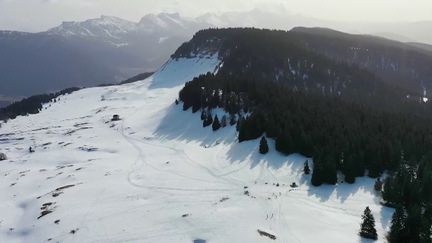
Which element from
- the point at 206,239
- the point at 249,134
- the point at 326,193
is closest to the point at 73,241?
the point at 206,239

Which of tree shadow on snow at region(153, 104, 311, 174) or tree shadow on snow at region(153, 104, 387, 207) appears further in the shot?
tree shadow on snow at region(153, 104, 311, 174)

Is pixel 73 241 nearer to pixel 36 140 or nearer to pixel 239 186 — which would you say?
pixel 239 186

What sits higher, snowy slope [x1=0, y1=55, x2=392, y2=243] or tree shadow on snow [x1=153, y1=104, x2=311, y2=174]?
tree shadow on snow [x1=153, y1=104, x2=311, y2=174]

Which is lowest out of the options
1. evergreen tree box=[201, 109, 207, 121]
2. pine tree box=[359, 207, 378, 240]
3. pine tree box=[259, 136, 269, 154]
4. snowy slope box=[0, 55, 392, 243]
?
snowy slope box=[0, 55, 392, 243]

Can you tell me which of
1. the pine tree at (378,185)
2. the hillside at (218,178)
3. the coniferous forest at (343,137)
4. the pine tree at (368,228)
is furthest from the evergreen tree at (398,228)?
the pine tree at (378,185)

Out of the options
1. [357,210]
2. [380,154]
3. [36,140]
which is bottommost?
[36,140]

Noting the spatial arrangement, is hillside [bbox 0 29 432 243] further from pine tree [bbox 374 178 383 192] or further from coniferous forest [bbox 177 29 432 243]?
pine tree [bbox 374 178 383 192]

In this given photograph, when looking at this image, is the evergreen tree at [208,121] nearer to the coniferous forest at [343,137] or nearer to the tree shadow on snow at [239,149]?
the coniferous forest at [343,137]

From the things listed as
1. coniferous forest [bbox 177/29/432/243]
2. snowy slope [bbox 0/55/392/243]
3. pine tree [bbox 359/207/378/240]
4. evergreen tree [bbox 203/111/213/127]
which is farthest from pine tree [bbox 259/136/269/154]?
pine tree [bbox 359/207/378/240]

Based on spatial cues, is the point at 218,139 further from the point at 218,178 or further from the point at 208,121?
the point at 218,178
